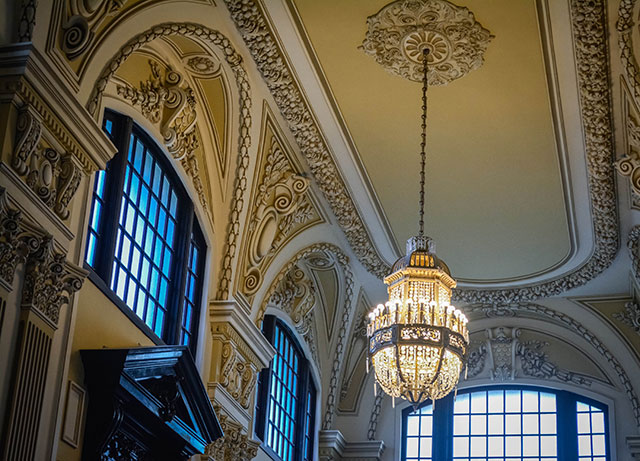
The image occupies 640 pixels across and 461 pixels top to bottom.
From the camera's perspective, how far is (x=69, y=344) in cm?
707

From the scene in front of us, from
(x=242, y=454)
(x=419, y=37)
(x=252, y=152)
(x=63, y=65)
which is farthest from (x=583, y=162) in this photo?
(x=63, y=65)

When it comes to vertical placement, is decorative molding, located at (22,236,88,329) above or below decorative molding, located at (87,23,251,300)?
below

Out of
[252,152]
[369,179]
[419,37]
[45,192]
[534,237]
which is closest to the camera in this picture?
[45,192]

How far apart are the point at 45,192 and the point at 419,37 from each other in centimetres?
429

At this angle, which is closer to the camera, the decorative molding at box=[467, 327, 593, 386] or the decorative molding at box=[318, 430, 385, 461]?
the decorative molding at box=[318, 430, 385, 461]

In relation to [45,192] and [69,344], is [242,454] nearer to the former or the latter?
[69,344]

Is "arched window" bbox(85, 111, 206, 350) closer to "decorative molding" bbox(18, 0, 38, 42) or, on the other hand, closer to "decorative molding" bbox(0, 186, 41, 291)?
"decorative molding" bbox(0, 186, 41, 291)

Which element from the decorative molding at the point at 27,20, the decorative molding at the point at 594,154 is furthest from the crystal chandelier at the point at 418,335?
the decorative molding at the point at 27,20

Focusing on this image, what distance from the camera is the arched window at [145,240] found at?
8.30 m

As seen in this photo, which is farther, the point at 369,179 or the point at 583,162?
the point at 369,179

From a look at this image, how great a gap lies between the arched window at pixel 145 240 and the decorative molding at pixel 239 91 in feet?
1.08

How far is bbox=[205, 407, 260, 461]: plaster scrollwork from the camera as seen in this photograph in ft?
33.6

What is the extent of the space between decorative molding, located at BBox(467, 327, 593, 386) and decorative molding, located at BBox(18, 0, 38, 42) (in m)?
10.4

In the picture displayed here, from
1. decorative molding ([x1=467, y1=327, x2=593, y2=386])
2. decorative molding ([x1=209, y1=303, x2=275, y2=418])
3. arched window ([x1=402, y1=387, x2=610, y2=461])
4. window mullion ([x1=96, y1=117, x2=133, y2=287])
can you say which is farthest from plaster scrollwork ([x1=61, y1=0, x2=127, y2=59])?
decorative molding ([x1=467, y1=327, x2=593, y2=386])
